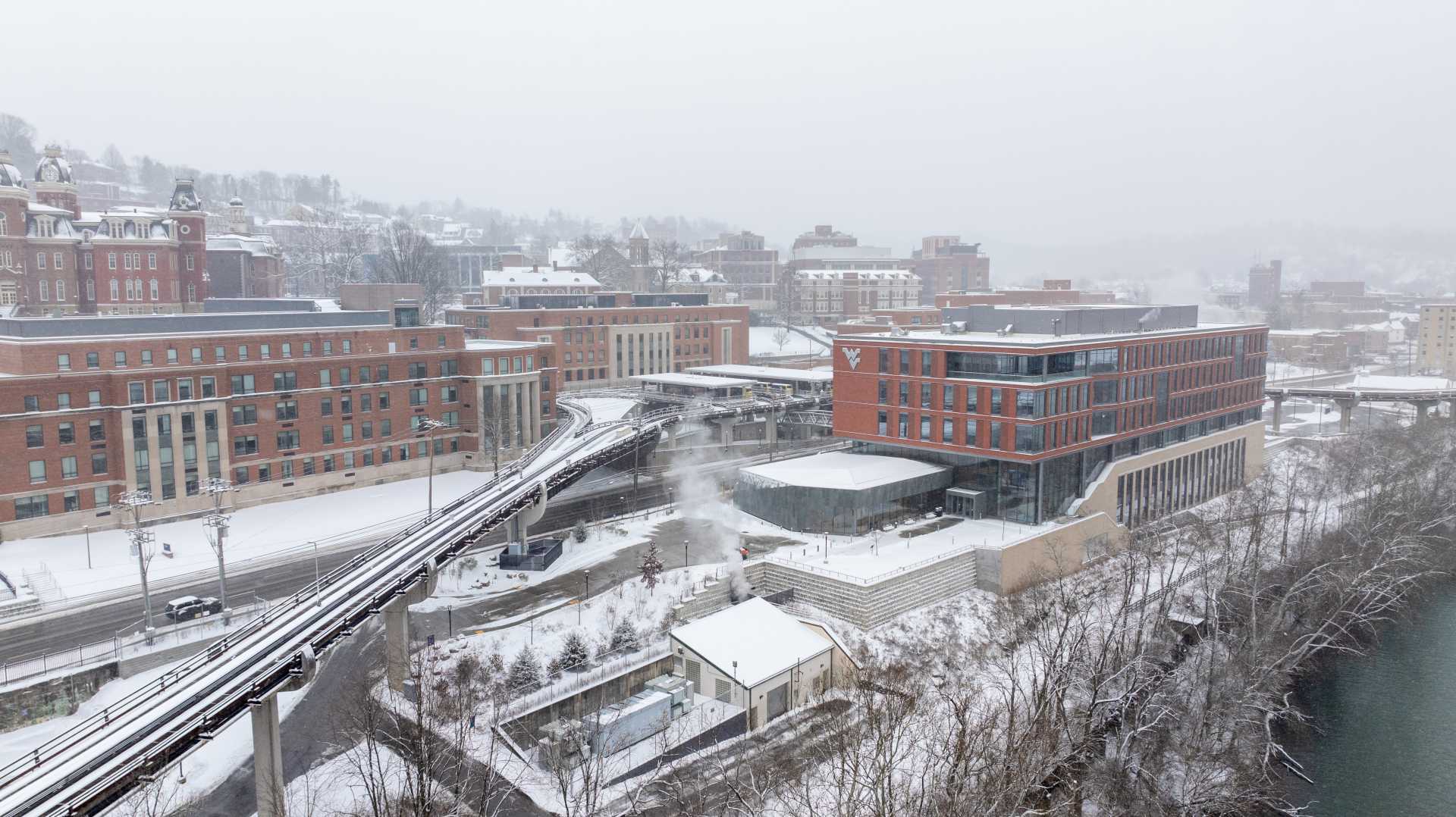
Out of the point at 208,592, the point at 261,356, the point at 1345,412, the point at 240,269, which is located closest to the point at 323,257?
the point at 240,269

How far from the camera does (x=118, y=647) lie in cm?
4081

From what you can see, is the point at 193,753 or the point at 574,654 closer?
the point at 193,753

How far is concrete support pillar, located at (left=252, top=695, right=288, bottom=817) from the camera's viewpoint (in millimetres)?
29484

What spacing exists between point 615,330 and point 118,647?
2894 inches

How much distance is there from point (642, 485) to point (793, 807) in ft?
139

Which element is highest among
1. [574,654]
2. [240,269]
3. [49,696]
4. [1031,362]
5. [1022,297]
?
[240,269]

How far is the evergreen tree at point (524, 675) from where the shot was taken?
41125 mm

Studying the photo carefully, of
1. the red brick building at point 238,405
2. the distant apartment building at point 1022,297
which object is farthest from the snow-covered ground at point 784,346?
the red brick building at point 238,405

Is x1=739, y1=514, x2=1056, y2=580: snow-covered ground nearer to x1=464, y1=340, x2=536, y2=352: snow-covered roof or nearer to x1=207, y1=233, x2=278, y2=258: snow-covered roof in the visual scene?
x1=464, y1=340, x2=536, y2=352: snow-covered roof

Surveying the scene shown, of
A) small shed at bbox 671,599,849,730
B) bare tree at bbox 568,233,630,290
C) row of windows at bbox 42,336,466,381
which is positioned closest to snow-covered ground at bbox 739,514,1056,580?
Result: small shed at bbox 671,599,849,730

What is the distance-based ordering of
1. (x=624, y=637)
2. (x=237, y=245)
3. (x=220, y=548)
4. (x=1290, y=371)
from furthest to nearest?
(x=1290, y=371) → (x=237, y=245) → (x=624, y=637) → (x=220, y=548)

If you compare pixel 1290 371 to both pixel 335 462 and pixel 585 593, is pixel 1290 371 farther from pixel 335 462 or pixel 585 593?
pixel 335 462

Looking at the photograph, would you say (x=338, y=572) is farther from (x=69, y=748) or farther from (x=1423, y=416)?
(x=1423, y=416)

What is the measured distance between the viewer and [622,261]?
537ft
